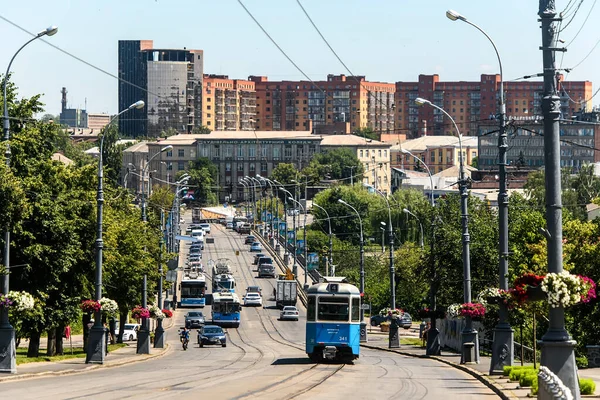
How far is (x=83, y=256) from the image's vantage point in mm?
49594

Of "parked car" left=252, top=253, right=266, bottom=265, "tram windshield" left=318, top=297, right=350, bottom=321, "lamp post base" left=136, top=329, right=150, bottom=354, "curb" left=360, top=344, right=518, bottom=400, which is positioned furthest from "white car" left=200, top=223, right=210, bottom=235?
"tram windshield" left=318, top=297, right=350, bottom=321

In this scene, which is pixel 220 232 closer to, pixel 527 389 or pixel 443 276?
pixel 443 276

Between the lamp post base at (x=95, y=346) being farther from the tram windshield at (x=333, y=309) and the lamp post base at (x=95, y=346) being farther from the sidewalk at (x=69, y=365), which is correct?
the tram windshield at (x=333, y=309)

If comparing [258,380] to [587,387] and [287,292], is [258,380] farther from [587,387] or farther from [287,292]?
[287,292]

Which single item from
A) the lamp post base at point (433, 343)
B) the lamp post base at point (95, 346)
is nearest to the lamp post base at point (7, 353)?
the lamp post base at point (95, 346)

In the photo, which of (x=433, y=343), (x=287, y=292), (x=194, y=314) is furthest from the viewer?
(x=287, y=292)

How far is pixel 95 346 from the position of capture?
144 ft

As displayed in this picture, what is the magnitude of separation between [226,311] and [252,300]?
59.6ft

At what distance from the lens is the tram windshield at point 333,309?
44562 millimetres

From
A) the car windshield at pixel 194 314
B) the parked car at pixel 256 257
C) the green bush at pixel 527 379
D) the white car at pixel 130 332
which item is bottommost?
the white car at pixel 130 332

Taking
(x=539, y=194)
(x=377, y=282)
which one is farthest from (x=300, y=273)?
(x=539, y=194)

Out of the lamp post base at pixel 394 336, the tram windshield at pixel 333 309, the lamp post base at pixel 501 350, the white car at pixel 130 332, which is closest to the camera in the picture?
the lamp post base at pixel 501 350

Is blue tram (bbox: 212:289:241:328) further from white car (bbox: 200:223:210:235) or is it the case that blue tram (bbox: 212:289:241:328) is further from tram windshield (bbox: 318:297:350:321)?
white car (bbox: 200:223:210:235)

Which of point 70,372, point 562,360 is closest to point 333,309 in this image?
point 70,372
